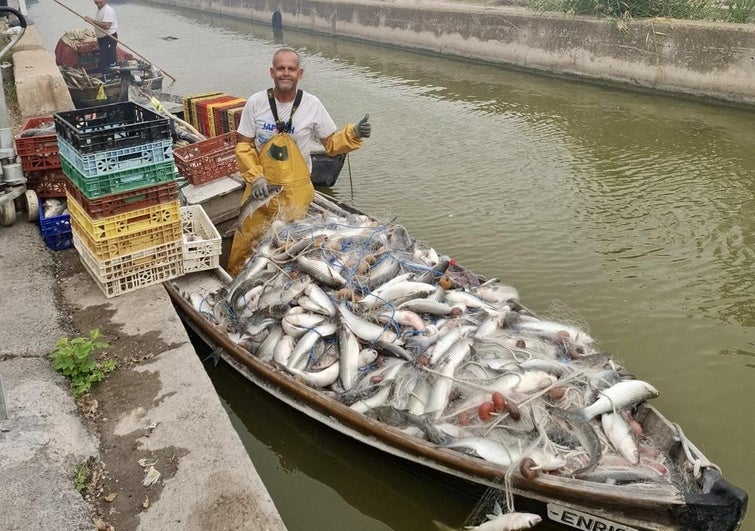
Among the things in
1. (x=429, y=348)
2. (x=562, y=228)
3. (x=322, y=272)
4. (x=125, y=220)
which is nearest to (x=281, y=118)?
(x=322, y=272)

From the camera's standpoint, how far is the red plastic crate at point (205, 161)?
8.23 metres

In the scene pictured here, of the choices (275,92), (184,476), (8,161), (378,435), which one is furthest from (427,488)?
(8,161)

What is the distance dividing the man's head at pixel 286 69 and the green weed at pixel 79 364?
3.33 metres

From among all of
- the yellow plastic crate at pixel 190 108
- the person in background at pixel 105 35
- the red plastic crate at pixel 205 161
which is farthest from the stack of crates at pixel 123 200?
the person in background at pixel 105 35

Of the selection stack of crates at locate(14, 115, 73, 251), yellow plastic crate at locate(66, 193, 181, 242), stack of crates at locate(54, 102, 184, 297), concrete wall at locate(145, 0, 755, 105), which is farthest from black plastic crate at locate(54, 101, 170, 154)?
concrete wall at locate(145, 0, 755, 105)

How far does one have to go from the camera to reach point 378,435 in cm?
448

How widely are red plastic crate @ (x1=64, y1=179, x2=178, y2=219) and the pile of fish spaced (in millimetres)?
1101

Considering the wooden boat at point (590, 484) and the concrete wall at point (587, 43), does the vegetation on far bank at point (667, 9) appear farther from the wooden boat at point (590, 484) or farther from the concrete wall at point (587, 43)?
the wooden boat at point (590, 484)

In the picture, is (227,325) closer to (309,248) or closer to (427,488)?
(309,248)

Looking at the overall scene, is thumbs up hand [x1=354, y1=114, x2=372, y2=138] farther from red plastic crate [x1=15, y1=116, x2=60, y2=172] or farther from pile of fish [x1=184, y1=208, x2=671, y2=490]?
red plastic crate [x1=15, y1=116, x2=60, y2=172]

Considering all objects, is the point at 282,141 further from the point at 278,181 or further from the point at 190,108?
the point at 190,108

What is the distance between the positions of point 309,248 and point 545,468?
329cm

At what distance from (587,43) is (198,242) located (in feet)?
55.7

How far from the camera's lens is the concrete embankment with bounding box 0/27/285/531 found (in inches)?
133
